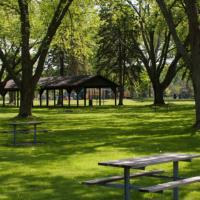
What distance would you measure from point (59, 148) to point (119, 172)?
4324 mm

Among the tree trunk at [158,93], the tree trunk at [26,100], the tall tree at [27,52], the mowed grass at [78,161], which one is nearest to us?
the mowed grass at [78,161]

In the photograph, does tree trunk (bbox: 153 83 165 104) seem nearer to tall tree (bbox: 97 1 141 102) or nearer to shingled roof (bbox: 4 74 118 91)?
shingled roof (bbox: 4 74 118 91)

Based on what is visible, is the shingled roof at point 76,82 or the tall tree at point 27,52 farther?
the shingled roof at point 76,82

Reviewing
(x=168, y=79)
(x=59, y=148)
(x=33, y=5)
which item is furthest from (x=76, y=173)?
(x=168, y=79)

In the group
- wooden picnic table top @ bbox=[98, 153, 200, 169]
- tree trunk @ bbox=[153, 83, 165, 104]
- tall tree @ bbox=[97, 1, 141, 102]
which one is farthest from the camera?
tall tree @ bbox=[97, 1, 141, 102]

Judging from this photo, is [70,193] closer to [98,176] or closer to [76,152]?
[98,176]

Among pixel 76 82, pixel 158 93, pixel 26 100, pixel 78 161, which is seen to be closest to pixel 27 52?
pixel 26 100

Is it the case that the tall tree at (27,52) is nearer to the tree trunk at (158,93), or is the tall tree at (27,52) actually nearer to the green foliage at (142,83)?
the tree trunk at (158,93)

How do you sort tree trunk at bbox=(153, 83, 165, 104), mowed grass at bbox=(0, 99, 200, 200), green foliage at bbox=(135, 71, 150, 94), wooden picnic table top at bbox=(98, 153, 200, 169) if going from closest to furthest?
wooden picnic table top at bbox=(98, 153, 200, 169), mowed grass at bbox=(0, 99, 200, 200), tree trunk at bbox=(153, 83, 165, 104), green foliage at bbox=(135, 71, 150, 94)

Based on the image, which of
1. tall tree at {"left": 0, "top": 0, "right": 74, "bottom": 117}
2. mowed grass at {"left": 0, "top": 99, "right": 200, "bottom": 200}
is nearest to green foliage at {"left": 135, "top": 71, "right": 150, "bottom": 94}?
tall tree at {"left": 0, "top": 0, "right": 74, "bottom": 117}

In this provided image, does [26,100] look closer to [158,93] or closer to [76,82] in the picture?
[76,82]

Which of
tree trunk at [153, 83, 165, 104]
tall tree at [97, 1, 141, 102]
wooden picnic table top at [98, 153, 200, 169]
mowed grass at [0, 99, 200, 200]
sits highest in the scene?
tall tree at [97, 1, 141, 102]

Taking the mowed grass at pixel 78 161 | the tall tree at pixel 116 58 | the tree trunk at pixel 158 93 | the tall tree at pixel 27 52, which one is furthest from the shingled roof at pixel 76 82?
the mowed grass at pixel 78 161

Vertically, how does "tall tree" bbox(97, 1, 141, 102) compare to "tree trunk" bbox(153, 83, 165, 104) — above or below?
above
